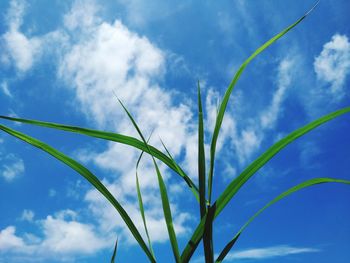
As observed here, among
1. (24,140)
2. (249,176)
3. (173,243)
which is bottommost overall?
(173,243)

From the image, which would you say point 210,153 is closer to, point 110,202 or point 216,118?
point 216,118

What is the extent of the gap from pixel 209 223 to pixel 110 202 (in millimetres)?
237

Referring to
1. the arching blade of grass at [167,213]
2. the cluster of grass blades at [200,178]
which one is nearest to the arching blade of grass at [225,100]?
the cluster of grass blades at [200,178]

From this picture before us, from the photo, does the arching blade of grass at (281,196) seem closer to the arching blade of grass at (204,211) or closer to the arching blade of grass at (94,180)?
the arching blade of grass at (204,211)

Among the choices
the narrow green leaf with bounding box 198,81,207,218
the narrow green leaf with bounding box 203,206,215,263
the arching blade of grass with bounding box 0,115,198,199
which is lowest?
the narrow green leaf with bounding box 203,206,215,263

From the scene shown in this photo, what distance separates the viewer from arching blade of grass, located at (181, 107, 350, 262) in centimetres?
80

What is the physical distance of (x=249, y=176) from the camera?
809mm

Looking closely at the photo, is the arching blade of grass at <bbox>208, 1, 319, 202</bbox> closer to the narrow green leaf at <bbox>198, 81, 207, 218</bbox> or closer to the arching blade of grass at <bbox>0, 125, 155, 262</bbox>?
the narrow green leaf at <bbox>198, 81, 207, 218</bbox>

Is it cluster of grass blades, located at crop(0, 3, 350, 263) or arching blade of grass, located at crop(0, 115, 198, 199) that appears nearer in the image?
cluster of grass blades, located at crop(0, 3, 350, 263)

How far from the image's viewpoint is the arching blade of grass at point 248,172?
2.64ft

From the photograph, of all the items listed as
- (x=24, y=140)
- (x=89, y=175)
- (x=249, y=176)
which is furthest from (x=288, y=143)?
(x=24, y=140)

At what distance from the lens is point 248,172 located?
811mm

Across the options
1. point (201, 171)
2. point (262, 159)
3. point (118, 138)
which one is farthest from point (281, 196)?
point (118, 138)

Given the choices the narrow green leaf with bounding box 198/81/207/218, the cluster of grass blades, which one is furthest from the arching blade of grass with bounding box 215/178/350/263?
the narrow green leaf with bounding box 198/81/207/218
